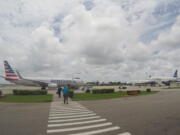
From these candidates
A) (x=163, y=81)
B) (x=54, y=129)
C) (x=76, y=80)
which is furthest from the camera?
(x=163, y=81)

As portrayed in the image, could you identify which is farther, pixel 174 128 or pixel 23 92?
pixel 23 92

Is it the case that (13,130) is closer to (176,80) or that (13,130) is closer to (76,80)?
(76,80)

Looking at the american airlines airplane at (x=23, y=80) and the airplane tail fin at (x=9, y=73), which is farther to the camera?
the airplane tail fin at (x=9, y=73)

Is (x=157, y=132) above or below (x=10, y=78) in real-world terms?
below

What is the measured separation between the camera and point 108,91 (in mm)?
35188

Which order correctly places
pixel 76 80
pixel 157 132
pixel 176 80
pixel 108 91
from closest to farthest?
pixel 157 132 < pixel 108 91 < pixel 76 80 < pixel 176 80

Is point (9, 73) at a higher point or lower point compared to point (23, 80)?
higher

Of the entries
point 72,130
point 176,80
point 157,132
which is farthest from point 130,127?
point 176,80

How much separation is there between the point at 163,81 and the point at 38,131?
108 meters

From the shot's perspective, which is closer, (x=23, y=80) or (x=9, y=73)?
(x=23, y=80)

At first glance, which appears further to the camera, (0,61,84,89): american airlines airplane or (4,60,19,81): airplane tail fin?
(4,60,19,81): airplane tail fin

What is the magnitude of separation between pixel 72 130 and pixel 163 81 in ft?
352

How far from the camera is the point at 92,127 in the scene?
7.36 metres

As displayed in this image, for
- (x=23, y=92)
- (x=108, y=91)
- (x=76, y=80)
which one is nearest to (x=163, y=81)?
(x=76, y=80)
